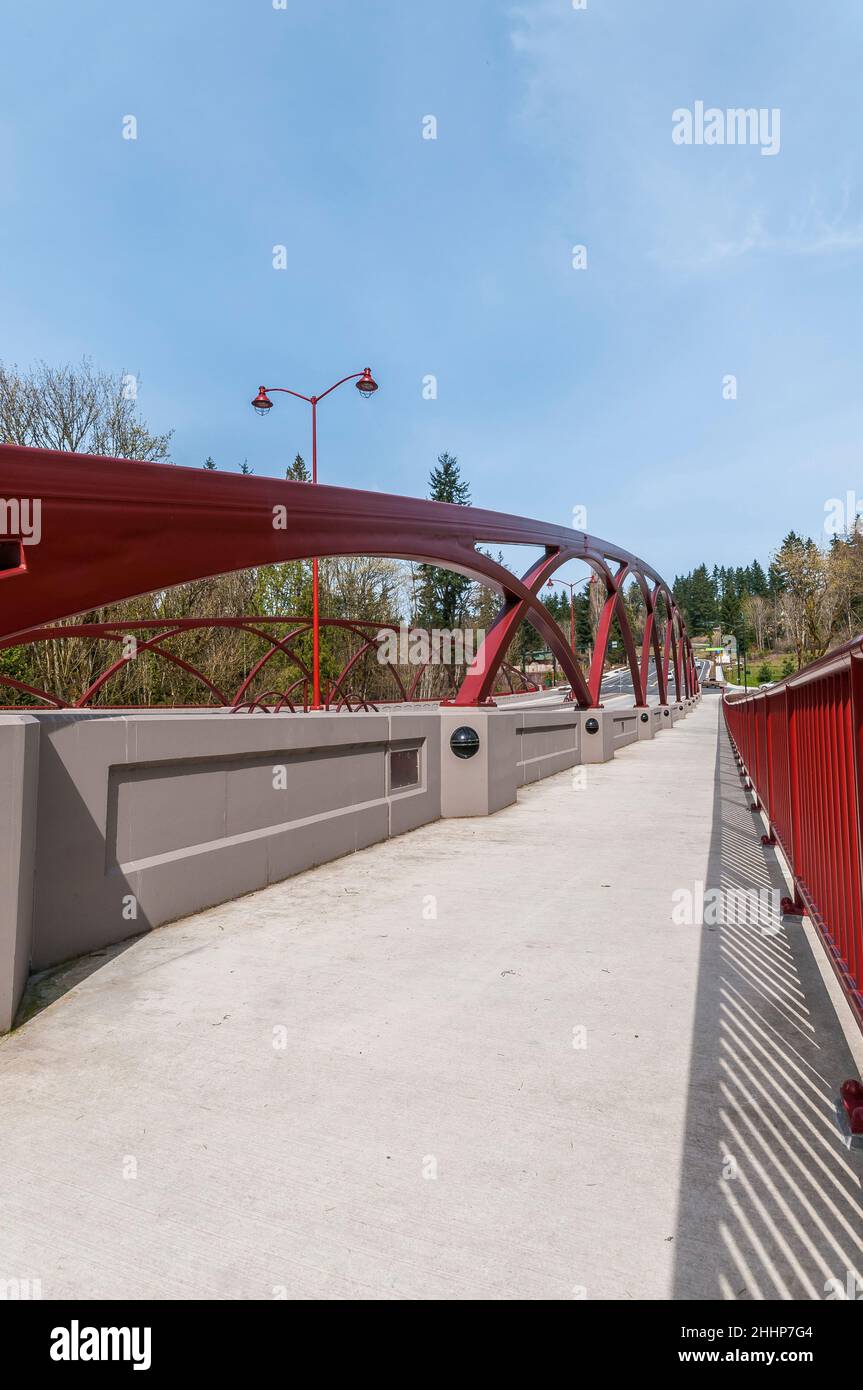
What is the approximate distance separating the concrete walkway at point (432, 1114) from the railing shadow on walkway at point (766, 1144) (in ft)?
0.04

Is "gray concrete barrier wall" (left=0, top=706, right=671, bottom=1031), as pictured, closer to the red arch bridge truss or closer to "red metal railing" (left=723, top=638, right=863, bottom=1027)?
the red arch bridge truss

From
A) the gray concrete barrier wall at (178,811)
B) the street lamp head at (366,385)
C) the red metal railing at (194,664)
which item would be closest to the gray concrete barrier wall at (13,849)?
the gray concrete barrier wall at (178,811)

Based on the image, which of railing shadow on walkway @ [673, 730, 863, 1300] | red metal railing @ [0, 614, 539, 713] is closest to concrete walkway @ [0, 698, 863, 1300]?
railing shadow on walkway @ [673, 730, 863, 1300]

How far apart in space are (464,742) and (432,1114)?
731 centimetres

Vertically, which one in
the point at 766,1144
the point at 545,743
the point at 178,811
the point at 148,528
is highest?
the point at 148,528

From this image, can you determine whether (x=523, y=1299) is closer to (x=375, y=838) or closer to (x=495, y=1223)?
(x=495, y=1223)

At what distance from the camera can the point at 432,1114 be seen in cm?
287

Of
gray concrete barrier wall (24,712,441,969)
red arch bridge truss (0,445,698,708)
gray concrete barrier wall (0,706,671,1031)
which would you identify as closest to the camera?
gray concrete barrier wall (0,706,671,1031)

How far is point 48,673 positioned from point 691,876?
1998 cm

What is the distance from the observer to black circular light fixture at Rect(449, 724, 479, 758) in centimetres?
→ 1011

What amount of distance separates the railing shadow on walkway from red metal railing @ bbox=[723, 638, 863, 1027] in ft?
1.54

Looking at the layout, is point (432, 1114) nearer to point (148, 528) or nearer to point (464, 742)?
point (148, 528)

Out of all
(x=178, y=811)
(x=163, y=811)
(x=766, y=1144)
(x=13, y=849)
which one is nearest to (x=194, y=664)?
(x=178, y=811)
